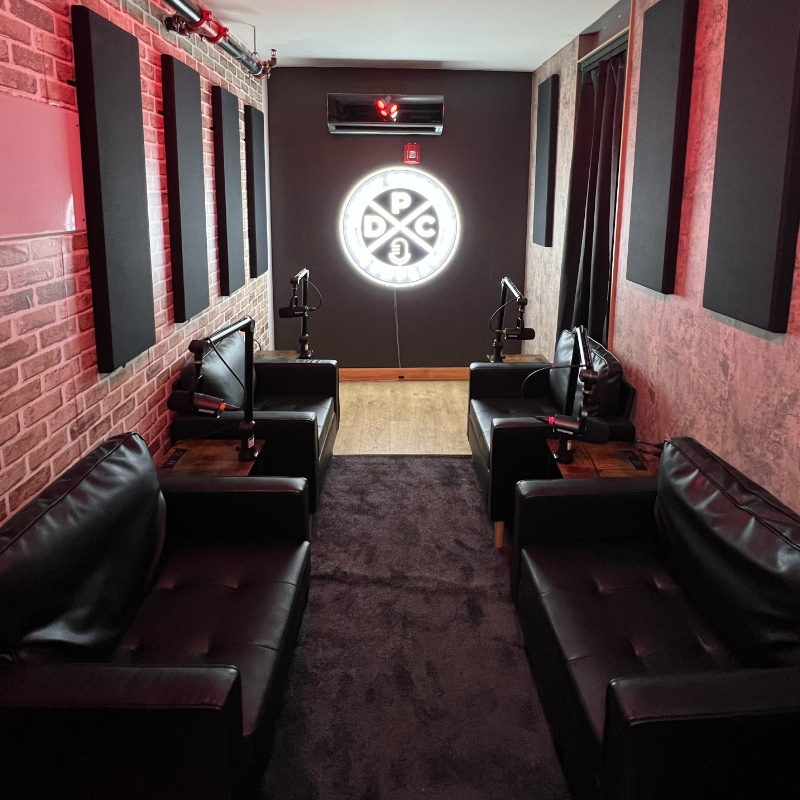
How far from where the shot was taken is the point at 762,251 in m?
2.18

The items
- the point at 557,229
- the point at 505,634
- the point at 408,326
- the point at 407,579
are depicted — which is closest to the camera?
the point at 505,634

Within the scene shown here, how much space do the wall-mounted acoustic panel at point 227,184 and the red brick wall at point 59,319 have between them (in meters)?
0.75

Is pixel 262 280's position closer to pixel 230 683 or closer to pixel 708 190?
pixel 708 190

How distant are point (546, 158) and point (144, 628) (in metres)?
4.27

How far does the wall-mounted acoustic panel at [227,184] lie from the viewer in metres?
4.05

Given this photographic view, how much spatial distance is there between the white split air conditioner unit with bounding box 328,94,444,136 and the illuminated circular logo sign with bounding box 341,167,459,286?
14.2 inches

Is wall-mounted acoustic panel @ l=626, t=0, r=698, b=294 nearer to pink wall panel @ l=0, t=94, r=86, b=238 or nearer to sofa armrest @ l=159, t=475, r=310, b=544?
sofa armrest @ l=159, t=475, r=310, b=544

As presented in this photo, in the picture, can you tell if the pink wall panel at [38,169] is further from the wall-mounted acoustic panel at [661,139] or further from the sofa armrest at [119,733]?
the wall-mounted acoustic panel at [661,139]

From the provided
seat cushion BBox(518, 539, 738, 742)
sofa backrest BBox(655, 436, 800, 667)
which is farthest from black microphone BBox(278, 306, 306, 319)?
sofa backrest BBox(655, 436, 800, 667)

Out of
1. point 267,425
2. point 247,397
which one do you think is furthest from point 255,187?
point 247,397

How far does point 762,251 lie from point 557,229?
3.03 metres

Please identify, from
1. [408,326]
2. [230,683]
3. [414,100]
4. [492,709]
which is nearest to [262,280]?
[408,326]

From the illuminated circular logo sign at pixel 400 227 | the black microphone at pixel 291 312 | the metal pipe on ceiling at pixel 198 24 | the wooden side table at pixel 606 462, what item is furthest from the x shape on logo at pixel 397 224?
the wooden side table at pixel 606 462

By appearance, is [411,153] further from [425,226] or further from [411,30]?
[411,30]
